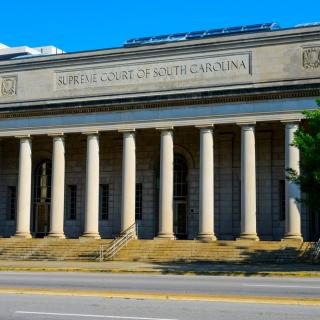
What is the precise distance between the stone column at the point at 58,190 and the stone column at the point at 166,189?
22.6 feet

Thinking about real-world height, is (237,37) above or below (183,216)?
above

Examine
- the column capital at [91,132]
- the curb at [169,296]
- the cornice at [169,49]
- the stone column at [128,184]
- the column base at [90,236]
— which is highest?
the cornice at [169,49]

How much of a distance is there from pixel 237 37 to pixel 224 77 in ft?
8.20

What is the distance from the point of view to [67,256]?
115ft

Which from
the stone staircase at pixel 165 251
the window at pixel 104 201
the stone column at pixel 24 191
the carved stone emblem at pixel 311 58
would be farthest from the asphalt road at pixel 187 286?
the window at pixel 104 201

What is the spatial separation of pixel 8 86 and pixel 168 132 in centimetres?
1339

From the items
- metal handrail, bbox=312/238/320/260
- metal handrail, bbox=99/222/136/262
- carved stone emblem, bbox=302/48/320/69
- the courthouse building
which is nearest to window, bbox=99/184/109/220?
the courthouse building

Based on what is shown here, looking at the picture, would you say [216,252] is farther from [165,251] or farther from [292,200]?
[292,200]

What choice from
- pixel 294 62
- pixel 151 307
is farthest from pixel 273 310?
pixel 294 62

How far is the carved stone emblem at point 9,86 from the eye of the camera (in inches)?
1725

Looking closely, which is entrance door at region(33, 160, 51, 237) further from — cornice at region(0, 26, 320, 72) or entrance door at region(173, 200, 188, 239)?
entrance door at region(173, 200, 188, 239)

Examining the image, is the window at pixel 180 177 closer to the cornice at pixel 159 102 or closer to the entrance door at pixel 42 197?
the cornice at pixel 159 102

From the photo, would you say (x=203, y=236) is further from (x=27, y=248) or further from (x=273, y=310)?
(x=273, y=310)

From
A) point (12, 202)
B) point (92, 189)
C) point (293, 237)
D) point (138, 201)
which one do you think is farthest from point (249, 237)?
point (12, 202)
